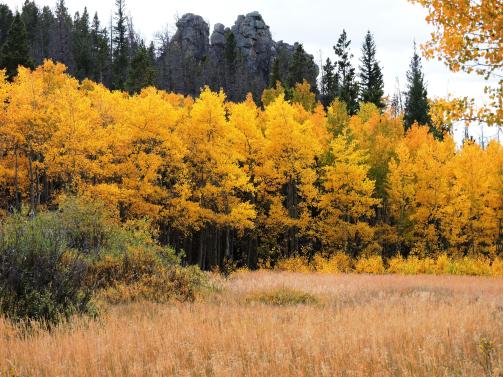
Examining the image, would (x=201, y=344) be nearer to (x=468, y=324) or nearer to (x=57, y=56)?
(x=468, y=324)

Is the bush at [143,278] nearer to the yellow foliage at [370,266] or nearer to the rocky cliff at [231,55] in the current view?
the yellow foliage at [370,266]

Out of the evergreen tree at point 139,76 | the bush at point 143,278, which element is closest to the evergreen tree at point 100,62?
the evergreen tree at point 139,76

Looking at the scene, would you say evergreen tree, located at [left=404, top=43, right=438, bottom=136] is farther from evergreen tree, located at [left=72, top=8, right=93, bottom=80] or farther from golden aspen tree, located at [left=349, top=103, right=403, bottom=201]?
evergreen tree, located at [left=72, top=8, right=93, bottom=80]

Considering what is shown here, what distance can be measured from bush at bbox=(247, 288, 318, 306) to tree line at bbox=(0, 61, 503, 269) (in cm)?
1151

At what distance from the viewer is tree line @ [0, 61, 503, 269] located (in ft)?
86.7

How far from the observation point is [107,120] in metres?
29.6

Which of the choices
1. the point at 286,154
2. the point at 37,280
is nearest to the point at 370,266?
the point at 286,154

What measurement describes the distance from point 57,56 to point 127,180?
59630 mm

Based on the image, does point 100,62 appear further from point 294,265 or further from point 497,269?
point 497,269

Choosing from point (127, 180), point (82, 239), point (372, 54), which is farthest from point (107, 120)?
point (372, 54)

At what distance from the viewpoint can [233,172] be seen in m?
27.2

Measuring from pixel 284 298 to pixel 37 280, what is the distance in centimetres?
657

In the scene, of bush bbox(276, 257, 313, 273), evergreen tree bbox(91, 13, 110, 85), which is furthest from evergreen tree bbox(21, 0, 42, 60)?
bush bbox(276, 257, 313, 273)

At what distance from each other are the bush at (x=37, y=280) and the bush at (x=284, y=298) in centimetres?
509
